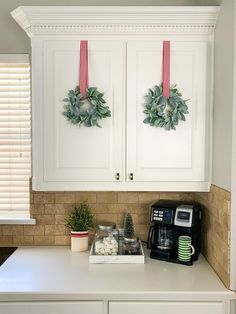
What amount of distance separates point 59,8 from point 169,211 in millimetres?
1254

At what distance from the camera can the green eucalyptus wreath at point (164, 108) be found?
184 cm

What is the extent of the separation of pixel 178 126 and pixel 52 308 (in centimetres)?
112

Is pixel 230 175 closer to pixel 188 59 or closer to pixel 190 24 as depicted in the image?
pixel 188 59

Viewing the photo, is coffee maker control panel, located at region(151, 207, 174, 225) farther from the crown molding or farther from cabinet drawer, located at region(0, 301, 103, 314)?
the crown molding

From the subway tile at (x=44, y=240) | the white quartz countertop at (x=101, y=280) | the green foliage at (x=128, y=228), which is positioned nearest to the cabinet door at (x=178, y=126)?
the green foliage at (x=128, y=228)

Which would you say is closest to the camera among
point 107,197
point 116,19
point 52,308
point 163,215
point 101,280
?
point 52,308

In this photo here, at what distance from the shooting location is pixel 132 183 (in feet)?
6.22

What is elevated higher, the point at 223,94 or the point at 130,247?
the point at 223,94

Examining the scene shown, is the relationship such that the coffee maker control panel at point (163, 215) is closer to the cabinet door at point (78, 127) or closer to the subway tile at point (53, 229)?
the cabinet door at point (78, 127)

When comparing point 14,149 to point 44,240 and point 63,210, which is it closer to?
point 63,210

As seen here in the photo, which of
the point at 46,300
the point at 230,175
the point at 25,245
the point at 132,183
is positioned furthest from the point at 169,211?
the point at 25,245

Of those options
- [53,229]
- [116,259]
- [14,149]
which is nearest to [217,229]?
[116,259]

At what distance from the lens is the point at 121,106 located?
1881 mm

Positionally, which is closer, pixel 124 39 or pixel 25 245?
pixel 124 39
